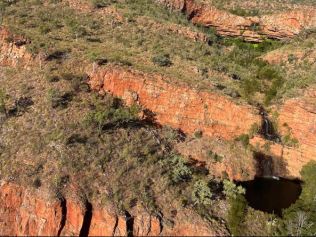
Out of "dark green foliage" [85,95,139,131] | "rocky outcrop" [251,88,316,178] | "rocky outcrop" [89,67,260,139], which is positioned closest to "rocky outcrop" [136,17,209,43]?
"rocky outcrop" [89,67,260,139]

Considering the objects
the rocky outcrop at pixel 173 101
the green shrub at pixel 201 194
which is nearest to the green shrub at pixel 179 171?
the green shrub at pixel 201 194

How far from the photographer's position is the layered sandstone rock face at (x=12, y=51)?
3894 cm

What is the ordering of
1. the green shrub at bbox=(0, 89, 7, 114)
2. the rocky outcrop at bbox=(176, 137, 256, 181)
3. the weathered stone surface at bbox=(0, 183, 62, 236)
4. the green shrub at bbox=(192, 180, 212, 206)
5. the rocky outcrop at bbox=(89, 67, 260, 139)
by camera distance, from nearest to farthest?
the weathered stone surface at bbox=(0, 183, 62, 236)
the green shrub at bbox=(192, 180, 212, 206)
the green shrub at bbox=(0, 89, 7, 114)
the rocky outcrop at bbox=(176, 137, 256, 181)
the rocky outcrop at bbox=(89, 67, 260, 139)

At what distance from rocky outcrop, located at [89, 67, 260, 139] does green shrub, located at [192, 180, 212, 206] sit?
25.0 ft

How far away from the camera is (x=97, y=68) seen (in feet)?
126

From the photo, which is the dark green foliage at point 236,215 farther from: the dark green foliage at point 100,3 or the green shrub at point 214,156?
the dark green foliage at point 100,3

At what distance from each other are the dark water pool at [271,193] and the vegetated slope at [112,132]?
4.55ft

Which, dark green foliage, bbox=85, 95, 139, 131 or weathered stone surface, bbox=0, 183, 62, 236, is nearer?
weathered stone surface, bbox=0, 183, 62, 236

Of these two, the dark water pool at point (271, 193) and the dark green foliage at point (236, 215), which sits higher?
the dark green foliage at point (236, 215)

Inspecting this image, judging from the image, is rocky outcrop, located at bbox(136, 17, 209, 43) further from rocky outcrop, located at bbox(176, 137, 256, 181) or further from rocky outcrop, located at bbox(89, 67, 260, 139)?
rocky outcrop, located at bbox(176, 137, 256, 181)

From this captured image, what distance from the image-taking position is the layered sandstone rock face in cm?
3894

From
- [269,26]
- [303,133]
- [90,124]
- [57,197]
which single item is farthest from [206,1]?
[57,197]

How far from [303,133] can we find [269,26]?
21.9 m

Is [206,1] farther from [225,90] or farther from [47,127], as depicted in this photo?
[47,127]
